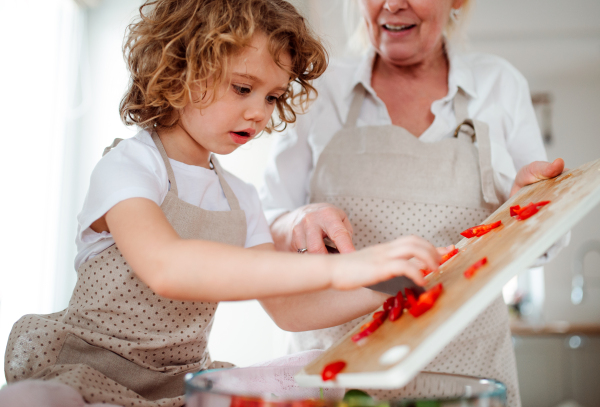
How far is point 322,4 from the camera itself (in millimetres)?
2938

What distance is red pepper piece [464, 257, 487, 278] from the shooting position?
0.54 meters

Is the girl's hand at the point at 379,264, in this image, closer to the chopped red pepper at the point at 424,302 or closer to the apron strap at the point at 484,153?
the chopped red pepper at the point at 424,302

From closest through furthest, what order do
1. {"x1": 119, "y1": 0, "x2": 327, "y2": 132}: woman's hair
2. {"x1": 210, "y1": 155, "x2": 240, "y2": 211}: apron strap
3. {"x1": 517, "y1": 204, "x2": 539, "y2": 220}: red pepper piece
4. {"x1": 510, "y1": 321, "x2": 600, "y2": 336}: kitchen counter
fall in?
{"x1": 517, "y1": 204, "x2": 539, "y2": 220}: red pepper piece
{"x1": 119, "y1": 0, "x2": 327, "y2": 132}: woman's hair
{"x1": 210, "y1": 155, "x2": 240, "y2": 211}: apron strap
{"x1": 510, "y1": 321, "x2": 600, "y2": 336}: kitchen counter

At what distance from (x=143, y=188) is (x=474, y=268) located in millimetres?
443

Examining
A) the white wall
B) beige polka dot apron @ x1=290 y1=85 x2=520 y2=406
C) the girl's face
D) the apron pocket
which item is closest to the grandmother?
beige polka dot apron @ x1=290 y1=85 x2=520 y2=406

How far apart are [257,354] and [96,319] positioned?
103 cm

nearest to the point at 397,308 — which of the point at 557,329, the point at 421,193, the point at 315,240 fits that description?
the point at 315,240

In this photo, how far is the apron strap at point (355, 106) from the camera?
1285 mm

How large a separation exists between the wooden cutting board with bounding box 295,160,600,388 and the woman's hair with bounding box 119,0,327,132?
0.47 m

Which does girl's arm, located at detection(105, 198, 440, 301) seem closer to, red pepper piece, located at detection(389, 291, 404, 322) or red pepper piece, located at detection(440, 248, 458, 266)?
red pepper piece, located at detection(389, 291, 404, 322)

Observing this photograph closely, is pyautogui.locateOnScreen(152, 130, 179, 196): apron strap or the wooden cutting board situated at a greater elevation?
pyautogui.locateOnScreen(152, 130, 179, 196): apron strap

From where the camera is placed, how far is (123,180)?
722mm

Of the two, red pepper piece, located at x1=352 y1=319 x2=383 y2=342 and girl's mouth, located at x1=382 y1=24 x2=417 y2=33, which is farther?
girl's mouth, located at x1=382 y1=24 x2=417 y2=33

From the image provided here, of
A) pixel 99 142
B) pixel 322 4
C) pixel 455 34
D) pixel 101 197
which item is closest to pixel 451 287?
pixel 101 197
